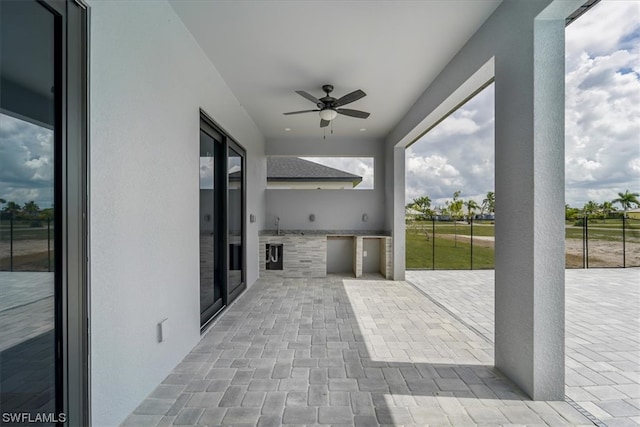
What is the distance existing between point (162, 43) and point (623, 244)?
358 inches

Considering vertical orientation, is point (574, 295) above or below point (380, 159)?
below

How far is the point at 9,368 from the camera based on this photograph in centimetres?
125

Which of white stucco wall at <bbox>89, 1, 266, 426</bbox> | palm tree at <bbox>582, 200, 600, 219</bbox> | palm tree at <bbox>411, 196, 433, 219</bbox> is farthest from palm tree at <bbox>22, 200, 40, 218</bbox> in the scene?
palm tree at <bbox>582, 200, 600, 219</bbox>

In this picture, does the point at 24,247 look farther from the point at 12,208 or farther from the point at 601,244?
the point at 601,244

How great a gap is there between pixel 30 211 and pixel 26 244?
14cm

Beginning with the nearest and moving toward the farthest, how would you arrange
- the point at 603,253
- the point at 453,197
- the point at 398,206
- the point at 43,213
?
the point at 43,213 < the point at 398,206 < the point at 603,253 < the point at 453,197

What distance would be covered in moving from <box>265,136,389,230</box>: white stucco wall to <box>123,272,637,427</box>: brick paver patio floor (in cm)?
317

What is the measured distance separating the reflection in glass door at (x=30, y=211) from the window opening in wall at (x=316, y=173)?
6.32 metres

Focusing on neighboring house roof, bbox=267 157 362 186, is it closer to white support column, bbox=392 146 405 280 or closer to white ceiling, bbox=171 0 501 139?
white support column, bbox=392 146 405 280

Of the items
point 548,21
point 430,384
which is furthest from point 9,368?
point 548,21

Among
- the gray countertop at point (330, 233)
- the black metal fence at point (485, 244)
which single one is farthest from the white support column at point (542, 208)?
the black metal fence at point (485, 244)

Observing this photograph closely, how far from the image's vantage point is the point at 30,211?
132cm

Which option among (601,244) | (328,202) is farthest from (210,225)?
(601,244)

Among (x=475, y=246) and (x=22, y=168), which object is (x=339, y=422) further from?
(x=475, y=246)
